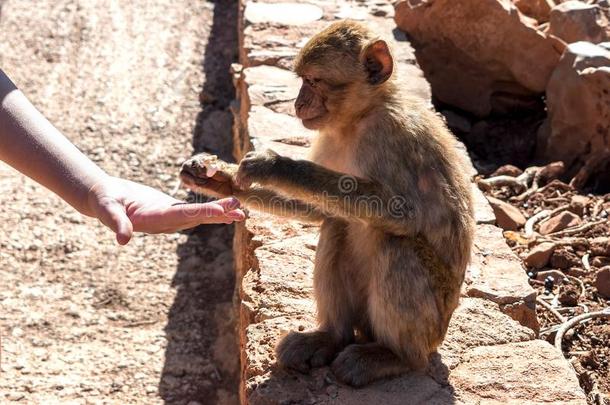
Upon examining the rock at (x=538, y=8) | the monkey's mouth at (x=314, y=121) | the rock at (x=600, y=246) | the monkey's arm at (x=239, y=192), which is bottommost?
the rock at (x=600, y=246)

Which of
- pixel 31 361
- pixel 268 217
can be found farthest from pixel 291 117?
pixel 31 361

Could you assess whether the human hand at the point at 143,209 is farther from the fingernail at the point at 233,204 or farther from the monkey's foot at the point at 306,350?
the monkey's foot at the point at 306,350

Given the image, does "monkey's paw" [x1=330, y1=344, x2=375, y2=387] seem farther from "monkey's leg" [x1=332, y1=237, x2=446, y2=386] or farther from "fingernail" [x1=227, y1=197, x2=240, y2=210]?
"fingernail" [x1=227, y1=197, x2=240, y2=210]

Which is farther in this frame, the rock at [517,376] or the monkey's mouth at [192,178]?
the monkey's mouth at [192,178]

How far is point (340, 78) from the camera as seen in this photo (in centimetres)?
447

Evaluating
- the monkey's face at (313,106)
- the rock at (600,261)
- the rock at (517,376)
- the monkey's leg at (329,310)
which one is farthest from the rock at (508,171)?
the monkey's leg at (329,310)

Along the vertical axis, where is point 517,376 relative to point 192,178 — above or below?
below

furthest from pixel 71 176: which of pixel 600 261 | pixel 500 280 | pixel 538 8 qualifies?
pixel 538 8

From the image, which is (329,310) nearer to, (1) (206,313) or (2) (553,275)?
(2) (553,275)

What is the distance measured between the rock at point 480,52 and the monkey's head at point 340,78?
3504 millimetres

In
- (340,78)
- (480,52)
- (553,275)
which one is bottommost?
(553,275)

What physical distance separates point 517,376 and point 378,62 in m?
1.57

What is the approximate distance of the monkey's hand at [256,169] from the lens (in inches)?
162

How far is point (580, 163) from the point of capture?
7.05 metres
